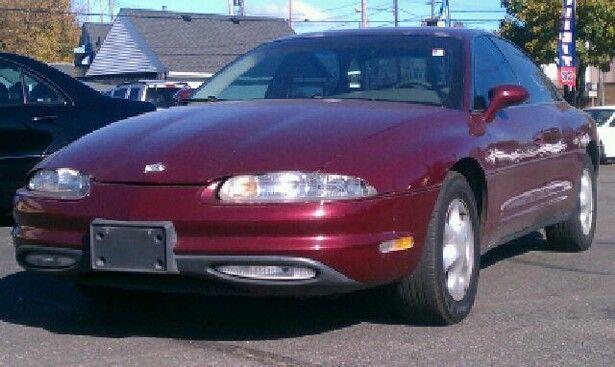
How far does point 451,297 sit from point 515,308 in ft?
2.21

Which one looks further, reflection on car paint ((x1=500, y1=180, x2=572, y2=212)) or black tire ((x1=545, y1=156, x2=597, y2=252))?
black tire ((x1=545, y1=156, x2=597, y2=252))

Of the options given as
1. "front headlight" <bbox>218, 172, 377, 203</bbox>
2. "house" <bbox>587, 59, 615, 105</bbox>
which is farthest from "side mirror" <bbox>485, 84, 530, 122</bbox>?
"house" <bbox>587, 59, 615, 105</bbox>

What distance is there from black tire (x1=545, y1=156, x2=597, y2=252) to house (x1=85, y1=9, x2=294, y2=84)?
114 ft

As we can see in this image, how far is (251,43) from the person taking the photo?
150 feet

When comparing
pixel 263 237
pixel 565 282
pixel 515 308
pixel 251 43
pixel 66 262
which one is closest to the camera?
pixel 263 237

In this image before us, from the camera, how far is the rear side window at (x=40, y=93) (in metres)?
8.71

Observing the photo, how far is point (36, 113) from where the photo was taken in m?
8.62

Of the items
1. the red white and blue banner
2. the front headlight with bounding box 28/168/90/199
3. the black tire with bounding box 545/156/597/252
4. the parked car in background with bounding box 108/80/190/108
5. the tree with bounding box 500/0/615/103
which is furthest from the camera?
the tree with bounding box 500/0/615/103

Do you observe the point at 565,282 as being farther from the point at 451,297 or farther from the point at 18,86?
the point at 18,86

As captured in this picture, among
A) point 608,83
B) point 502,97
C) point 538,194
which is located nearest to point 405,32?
point 502,97

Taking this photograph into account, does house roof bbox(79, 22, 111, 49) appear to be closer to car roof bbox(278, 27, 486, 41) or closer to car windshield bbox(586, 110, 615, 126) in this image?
car windshield bbox(586, 110, 615, 126)

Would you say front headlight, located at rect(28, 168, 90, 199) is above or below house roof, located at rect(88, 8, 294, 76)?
below

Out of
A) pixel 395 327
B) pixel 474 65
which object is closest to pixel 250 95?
pixel 474 65

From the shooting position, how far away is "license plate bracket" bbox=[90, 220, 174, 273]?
15.0 feet
